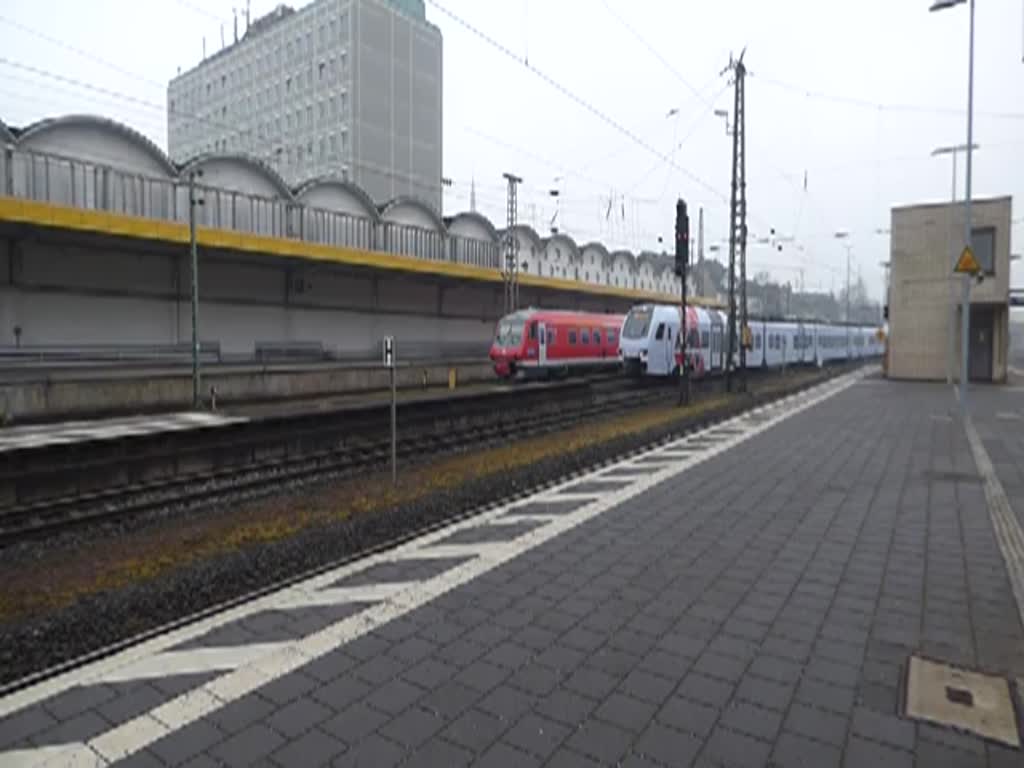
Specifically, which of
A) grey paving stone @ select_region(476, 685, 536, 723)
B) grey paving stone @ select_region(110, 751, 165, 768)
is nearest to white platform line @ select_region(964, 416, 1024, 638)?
grey paving stone @ select_region(476, 685, 536, 723)

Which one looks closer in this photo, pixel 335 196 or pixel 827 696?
pixel 827 696

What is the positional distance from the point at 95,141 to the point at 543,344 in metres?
17.1

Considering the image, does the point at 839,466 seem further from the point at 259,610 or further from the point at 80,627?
the point at 80,627

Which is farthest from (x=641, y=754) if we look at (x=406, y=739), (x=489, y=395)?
(x=489, y=395)

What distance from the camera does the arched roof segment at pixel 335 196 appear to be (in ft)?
101

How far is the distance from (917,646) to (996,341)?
108 feet

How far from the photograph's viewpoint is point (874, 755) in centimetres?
333

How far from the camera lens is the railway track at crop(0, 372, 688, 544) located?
891 cm

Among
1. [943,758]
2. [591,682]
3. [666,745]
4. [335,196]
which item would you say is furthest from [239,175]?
[943,758]

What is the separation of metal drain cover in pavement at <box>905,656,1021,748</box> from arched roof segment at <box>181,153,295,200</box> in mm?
27240

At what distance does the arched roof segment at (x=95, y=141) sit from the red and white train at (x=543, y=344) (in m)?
13.8

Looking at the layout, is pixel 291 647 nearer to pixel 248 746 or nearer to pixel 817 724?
pixel 248 746

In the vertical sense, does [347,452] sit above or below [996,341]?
below

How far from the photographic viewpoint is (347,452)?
12.9 metres
